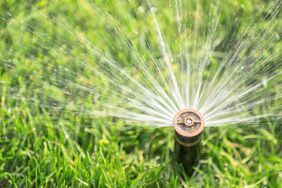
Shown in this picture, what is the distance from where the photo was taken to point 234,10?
3.48 m

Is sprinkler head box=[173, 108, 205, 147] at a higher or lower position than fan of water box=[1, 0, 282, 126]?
lower

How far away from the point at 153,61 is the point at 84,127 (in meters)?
0.55

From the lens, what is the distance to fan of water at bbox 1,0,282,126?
317 cm

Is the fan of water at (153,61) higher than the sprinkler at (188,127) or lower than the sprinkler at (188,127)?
higher

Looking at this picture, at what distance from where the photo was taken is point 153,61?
3.33 metres

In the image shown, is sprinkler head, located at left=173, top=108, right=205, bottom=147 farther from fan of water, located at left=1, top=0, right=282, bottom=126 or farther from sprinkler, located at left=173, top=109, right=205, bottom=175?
fan of water, located at left=1, top=0, right=282, bottom=126

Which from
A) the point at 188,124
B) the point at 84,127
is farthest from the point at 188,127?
the point at 84,127

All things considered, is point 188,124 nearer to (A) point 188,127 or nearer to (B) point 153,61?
(A) point 188,127

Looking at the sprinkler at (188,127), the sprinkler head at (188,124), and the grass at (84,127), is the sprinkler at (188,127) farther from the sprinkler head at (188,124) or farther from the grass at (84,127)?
the grass at (84,127)

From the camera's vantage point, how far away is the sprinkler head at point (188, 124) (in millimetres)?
2648

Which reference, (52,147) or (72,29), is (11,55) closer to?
(72,29)

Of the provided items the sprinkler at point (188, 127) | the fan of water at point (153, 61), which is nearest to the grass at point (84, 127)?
the fan of water at point (153, 61)

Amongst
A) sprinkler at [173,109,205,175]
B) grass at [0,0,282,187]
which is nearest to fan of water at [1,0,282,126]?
grass at [0,0,282,187]

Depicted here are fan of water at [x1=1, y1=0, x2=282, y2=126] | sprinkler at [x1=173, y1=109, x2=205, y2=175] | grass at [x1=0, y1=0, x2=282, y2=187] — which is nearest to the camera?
sprinkler at [x1=173, y1=109, x2=205, y2=175]
